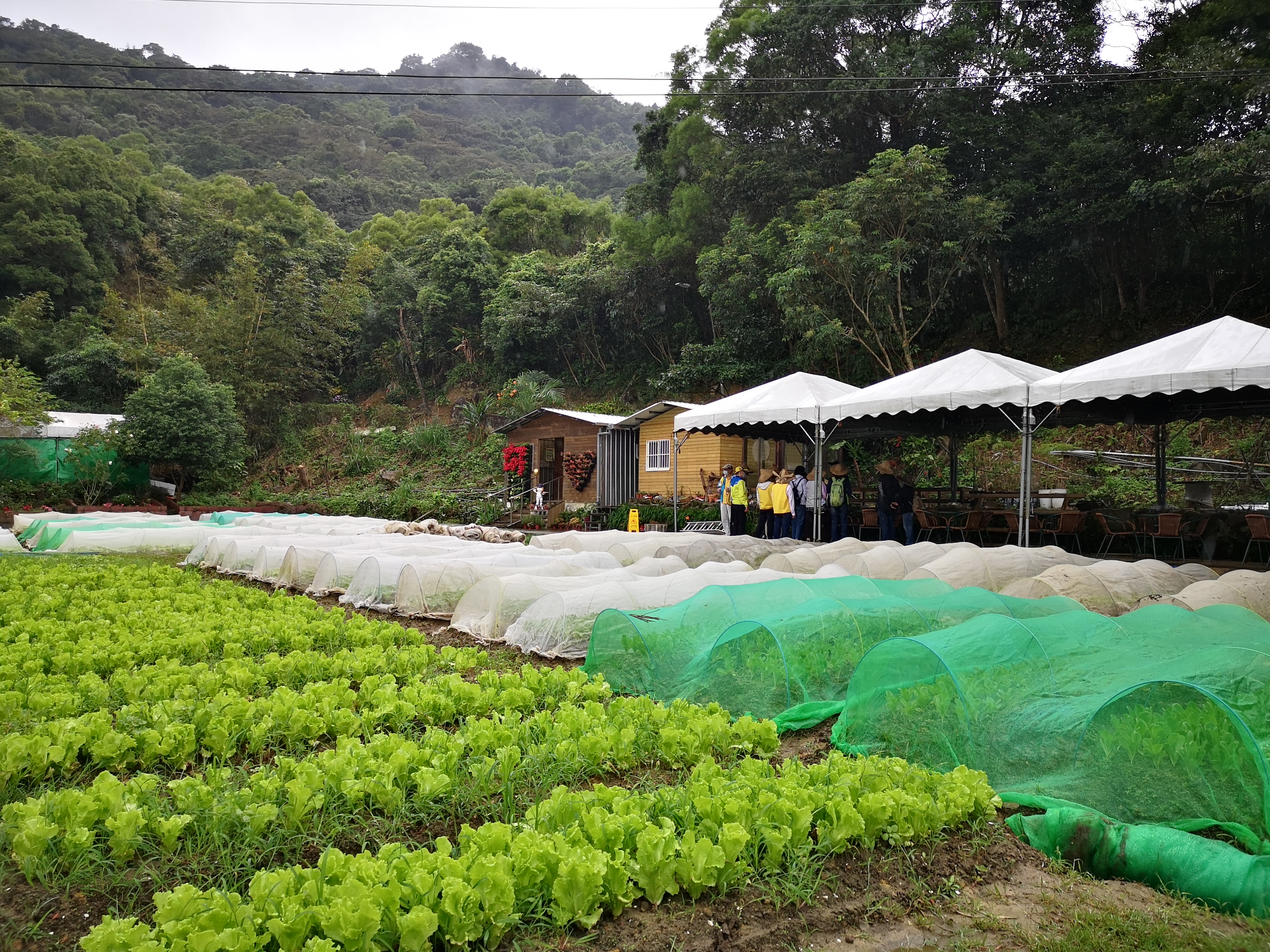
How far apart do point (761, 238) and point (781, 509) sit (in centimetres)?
1217

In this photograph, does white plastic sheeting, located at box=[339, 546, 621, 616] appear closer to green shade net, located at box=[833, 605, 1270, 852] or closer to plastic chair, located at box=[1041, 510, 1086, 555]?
green shade net, located at box=[833, 605, 1270, 852]

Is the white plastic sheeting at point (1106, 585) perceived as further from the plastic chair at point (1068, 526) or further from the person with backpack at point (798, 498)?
the person with backpack at point (798, 498)

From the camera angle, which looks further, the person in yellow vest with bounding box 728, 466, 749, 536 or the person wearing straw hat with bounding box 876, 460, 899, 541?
the person in yellow vest with bounding box 728, 466, 749, 536

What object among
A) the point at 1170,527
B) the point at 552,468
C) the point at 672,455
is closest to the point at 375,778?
the point at 1170,527

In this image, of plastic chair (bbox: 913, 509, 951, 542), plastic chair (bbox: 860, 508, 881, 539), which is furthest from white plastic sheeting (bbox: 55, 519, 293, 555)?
plastic chair (bbox: 913, 509, 951, 542)

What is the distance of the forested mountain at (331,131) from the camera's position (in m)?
60.9

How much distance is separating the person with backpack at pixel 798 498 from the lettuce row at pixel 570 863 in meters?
11.2

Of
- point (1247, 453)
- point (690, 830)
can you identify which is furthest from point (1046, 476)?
point (690, 830)

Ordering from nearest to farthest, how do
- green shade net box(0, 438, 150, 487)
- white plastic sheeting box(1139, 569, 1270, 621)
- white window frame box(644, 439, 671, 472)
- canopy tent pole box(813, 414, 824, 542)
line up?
1. white plastic sheeting box(1139, 569, 1270, 621)
2. canopy tent pole box(813, 414, 824, 542)
3. white window frame box(644, 439, 671, 472)
4. green shade net box(0, 438, 150, 487)

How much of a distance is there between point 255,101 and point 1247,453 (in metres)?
98.5

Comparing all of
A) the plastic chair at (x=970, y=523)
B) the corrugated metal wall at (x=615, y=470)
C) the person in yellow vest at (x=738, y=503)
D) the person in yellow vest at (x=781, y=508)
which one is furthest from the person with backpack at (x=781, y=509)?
the corrugated metal wall at (x=615, y=470)

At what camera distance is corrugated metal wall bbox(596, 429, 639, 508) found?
73.1 feet

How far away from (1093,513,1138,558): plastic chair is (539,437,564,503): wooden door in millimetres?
14813

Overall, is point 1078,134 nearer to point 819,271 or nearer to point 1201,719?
point 819,271
